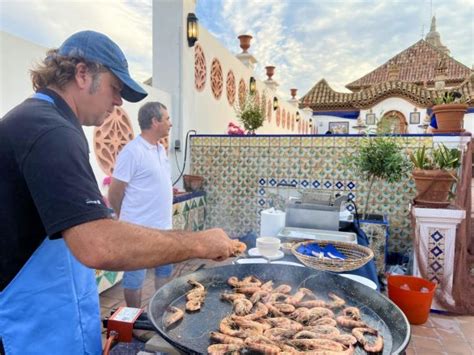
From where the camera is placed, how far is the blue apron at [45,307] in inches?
34.1

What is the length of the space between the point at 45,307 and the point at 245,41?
24.5ft

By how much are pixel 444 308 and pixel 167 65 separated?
459 centimetres

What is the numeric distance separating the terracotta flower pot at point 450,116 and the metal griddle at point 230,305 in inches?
115

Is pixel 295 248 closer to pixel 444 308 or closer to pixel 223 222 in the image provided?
pixel 444 308

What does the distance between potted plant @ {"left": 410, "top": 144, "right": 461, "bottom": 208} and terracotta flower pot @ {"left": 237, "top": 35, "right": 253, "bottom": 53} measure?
213 inches

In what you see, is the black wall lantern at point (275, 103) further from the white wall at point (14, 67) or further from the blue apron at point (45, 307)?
the blue apron at point (45, 307)

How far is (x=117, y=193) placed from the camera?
2406 millimetres

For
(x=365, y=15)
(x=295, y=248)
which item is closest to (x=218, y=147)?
(x=295, y=248)

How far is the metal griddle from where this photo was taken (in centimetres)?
102

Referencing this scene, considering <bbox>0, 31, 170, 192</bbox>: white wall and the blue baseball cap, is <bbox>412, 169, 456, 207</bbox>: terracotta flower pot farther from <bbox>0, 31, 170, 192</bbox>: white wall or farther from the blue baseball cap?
<bbox>0, 31, 170, 192</bbox>: white wall

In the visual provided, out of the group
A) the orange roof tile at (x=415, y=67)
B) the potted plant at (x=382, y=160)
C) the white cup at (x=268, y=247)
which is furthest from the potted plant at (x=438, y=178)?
the orange roof tile at (x=415, y=67)

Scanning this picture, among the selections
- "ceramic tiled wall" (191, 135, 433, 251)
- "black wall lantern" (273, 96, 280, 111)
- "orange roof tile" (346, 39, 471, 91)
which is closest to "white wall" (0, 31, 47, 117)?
"ceramic tiled wall" (191, 135, 433, 251)

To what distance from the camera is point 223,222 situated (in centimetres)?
507

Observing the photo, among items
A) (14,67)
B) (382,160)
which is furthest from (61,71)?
(382,160)
